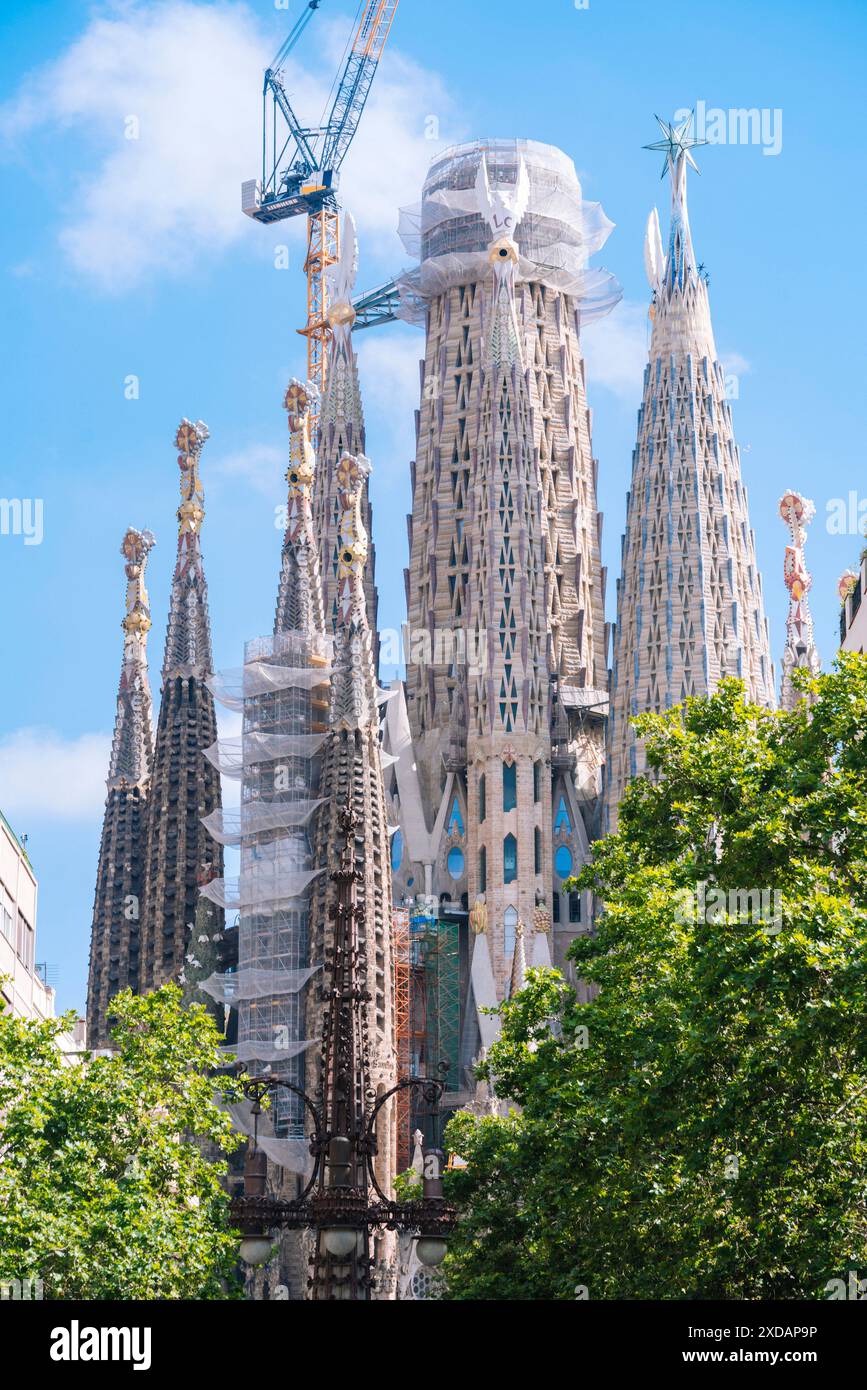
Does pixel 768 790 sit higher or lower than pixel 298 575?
lower

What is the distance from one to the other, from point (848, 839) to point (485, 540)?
65.4 m

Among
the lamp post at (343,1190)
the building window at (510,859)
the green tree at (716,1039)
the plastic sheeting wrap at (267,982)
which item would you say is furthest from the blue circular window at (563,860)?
the lamp post at (343,1190)

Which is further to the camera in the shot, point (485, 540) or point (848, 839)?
point (485, 540)

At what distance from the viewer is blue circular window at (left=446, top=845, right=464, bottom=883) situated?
102375mm

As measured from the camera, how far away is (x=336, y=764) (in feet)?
285

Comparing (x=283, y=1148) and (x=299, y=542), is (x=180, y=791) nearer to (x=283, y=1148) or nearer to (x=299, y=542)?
(x=299, y=542)

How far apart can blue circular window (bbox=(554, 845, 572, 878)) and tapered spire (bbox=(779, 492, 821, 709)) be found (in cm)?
1060

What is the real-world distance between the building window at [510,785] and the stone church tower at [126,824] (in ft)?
43.2

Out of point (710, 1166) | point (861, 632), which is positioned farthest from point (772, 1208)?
point (861, 632)

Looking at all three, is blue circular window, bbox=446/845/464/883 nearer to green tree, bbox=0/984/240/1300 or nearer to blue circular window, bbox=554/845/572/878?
blue circular window, bbox=554/845/572/878

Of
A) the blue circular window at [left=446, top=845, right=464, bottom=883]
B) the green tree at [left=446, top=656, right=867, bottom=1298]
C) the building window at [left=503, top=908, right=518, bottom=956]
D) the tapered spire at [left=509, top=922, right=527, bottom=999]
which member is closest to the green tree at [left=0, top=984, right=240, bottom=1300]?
the green tree at [left=446, top=656, right=867, bottom=1298]

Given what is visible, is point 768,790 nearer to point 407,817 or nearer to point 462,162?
point 407,817

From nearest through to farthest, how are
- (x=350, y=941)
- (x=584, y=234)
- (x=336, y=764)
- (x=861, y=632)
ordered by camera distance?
(x=350, y=941) → (x=861, y=632) → (x=336, y=764) → (x=584, y=234)
